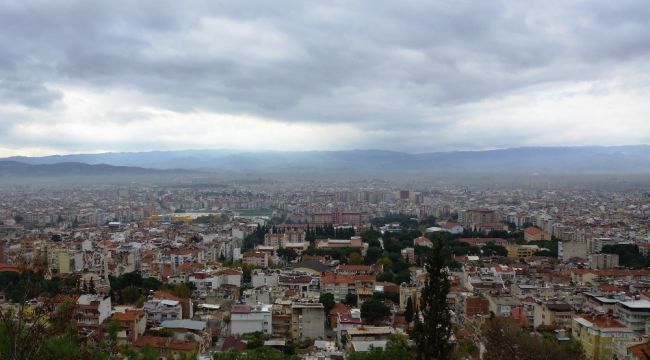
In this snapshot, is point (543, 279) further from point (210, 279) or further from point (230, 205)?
point (230, 205)

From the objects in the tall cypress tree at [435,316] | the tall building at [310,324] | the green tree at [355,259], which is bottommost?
the green tree at [355,259]

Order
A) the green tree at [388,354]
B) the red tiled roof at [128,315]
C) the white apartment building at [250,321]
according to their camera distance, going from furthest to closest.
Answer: the white apartment building at [250,321] → the red tiled roof at [128,315] → the green tree at [388,354]

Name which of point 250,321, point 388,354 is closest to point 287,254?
point 250,321

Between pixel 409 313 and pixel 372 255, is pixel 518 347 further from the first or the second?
pixel 372 255

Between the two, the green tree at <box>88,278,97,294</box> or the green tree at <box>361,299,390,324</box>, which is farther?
the green tree at <box>88,278,97,294</box>

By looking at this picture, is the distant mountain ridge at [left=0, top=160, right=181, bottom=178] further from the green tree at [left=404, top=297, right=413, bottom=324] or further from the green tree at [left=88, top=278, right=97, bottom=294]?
the green tree at [left=404, top=297, right=413, bottom=324]

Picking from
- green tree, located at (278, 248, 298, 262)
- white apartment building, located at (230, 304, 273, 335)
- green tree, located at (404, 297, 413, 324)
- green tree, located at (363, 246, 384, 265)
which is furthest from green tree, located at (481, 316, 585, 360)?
green tree, located at (278, 248, 298, 262)

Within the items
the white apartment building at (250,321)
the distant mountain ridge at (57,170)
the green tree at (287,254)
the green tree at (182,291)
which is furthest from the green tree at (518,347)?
the distant mountain ridge at (57,170)

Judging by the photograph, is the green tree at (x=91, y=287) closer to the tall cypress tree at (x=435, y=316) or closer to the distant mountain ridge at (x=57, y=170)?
the tall cypress tree at (x=435, y=316)

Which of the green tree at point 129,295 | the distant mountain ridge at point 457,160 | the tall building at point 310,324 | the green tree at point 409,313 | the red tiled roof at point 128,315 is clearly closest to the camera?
the red tiled roof at point 128,315
